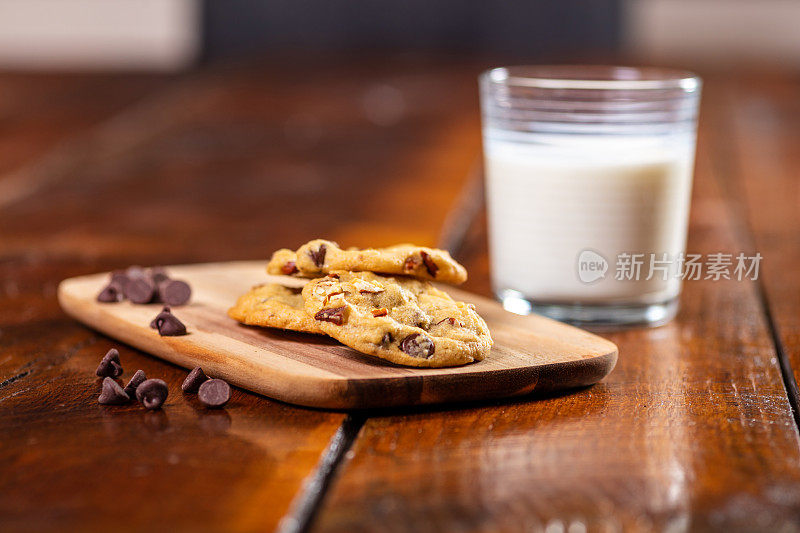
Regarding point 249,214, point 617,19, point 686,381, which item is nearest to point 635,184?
point 686,381

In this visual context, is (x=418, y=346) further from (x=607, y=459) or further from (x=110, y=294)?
(x=110, y=294)

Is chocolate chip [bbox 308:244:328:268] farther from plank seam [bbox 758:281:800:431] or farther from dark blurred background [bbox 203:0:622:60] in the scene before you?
dark blurred background [bbox 203:0:622:60]

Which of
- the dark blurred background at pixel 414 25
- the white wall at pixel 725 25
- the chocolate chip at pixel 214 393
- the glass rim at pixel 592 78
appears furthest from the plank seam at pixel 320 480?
the white wall at pixel 725 25

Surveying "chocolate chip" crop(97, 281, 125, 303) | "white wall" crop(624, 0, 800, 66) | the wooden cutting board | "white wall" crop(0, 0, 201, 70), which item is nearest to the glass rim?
the wooden cutting board

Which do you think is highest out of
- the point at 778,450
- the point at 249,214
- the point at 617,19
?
the point at 778,450

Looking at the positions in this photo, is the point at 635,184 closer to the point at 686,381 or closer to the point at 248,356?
the point at 686,381

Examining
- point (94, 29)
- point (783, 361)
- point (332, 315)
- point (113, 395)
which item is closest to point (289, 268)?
point (332, 315)
